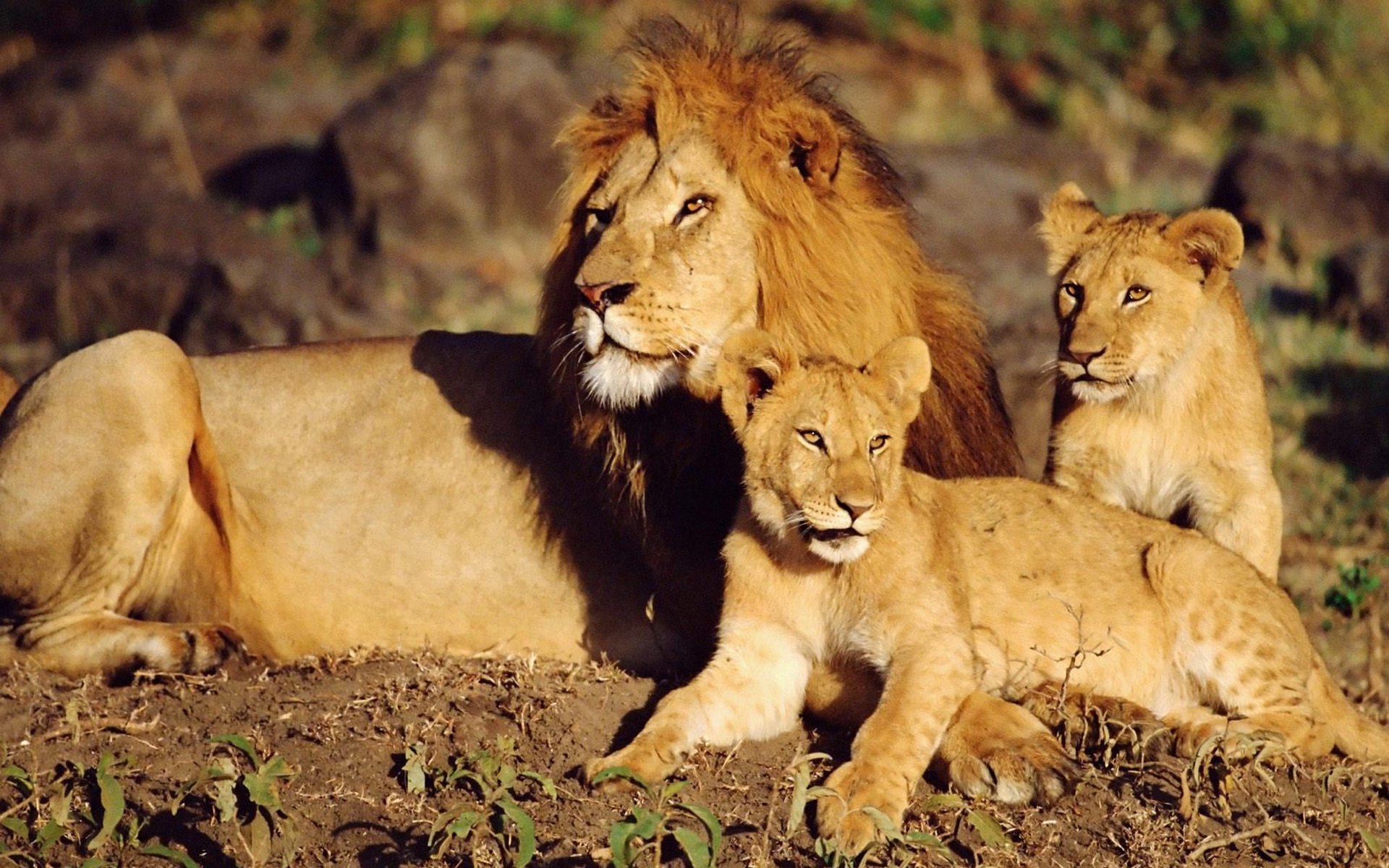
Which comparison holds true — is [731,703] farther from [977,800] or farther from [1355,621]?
[1355,621]

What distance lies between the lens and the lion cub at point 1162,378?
410 centimetres

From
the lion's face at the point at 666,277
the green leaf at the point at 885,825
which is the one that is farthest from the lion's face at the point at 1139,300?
the green leaf at the point at 885,825

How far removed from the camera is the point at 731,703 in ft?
12.4

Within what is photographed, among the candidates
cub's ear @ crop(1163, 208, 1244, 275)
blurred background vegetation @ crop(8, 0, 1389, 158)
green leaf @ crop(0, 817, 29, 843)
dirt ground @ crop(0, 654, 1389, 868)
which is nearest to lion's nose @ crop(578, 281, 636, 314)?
dirt ground @ crop(0, 654, 1389, 868)

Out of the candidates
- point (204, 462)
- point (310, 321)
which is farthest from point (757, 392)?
point (310, 321)

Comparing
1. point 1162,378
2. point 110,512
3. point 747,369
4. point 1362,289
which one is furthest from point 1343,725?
point 1362,289

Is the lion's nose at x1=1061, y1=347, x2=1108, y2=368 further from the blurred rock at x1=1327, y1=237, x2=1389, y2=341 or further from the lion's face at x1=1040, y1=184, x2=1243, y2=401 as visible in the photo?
the blurred rock at x1=1327, y1=237, x2=1389, y2=341

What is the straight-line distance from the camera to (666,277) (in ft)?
12.8

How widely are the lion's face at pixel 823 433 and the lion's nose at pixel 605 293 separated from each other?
0.96 feet

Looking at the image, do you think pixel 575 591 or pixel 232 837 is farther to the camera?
pixel 575 591

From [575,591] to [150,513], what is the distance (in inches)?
42.1

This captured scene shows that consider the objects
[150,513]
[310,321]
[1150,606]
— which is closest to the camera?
[1150,606]

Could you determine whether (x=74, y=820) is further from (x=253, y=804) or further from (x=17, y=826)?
(x=253, y=804)

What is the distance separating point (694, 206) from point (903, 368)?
2.09 ft
